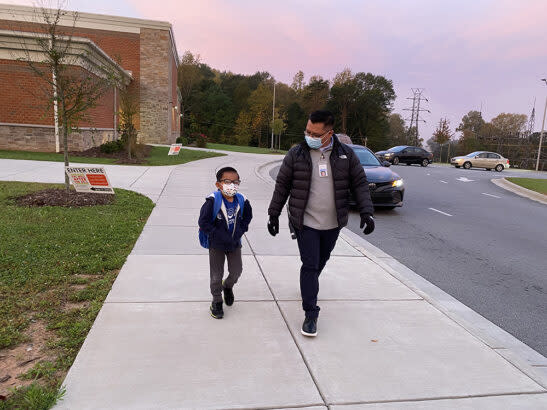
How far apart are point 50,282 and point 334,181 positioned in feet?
10.4

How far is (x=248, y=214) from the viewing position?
384cm

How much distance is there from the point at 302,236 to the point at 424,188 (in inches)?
559

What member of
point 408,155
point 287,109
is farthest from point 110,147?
point 287,109

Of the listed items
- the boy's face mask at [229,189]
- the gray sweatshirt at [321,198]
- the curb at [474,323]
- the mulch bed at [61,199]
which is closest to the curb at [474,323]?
the curb at [474,323]

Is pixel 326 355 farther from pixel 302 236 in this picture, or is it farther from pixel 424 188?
pixel 424 188

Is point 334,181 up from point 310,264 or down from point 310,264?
up

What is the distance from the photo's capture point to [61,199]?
8.36 m

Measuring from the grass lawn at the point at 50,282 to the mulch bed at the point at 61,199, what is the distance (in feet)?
1.04

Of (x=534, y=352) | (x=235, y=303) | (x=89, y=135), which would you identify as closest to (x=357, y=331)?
(x=235, y=303)

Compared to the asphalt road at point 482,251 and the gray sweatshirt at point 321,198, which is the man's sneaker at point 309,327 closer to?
the gray sweatshirt at point 321,198

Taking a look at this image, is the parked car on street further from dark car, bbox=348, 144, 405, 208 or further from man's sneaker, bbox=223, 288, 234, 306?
man's sneaker, bbox=223, 288, 234, 306

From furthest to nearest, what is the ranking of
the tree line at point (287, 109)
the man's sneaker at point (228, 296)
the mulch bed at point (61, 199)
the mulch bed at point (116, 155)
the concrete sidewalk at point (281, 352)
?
the tree line at point (287, 109) → the mulch bed at point (116, 155) → the mulch bed at point (61, 199) → the man's sneaker at point (228, 296) → the concrete sidewalk at point (281, 352)

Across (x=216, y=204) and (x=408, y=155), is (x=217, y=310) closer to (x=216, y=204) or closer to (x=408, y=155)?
(x=216, y=204)

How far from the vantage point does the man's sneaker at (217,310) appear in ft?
12.4
